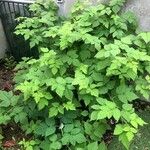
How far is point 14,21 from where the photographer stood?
5.77 m

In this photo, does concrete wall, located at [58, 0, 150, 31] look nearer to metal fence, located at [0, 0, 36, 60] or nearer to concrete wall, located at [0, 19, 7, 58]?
metal fence, located at [0, 0, 36, 60]

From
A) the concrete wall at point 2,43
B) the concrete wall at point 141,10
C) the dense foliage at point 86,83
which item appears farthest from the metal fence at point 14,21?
the concrete wall at point 141,10

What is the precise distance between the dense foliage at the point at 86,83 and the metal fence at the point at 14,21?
4.35 ft

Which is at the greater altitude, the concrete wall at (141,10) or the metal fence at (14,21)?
the concrete wall at (141,10)

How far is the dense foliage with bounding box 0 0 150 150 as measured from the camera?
3.74 m

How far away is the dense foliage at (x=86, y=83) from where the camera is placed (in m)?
3.74

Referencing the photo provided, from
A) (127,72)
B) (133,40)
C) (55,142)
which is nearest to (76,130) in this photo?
Answer: (55,142)

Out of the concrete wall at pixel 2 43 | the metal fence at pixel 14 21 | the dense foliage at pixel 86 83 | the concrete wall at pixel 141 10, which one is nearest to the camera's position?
the dense foliage at pixel 86 83

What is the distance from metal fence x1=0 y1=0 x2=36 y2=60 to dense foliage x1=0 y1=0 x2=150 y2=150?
1.32m

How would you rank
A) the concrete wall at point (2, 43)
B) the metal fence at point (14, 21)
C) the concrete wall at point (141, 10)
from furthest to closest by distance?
the concrete wall at point (2, 43), the metal fence at point (14, 21), the concrete wall at point (141, 10)

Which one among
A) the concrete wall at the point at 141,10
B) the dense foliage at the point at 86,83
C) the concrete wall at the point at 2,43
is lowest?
the concrete wall at the point at 2,43

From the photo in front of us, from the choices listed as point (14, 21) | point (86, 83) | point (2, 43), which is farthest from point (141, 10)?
point (2, 43)

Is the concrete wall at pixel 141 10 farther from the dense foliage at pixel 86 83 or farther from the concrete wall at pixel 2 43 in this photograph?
the concrete wall at pixel 2 43

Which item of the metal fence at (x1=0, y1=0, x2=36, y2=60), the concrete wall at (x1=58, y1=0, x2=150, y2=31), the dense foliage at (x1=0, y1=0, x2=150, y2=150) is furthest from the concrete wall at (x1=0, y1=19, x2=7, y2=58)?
the concrete wall at (x1=58, y1=0, x2=150, y2=31)
